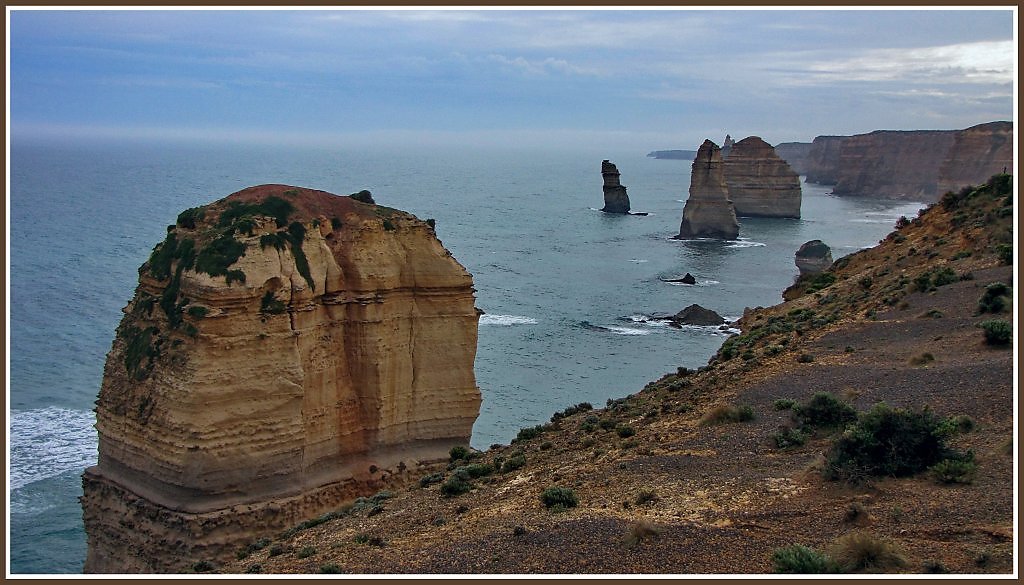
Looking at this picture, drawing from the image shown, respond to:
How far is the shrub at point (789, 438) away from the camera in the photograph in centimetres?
2017

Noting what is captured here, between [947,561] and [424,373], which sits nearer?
[947,561]

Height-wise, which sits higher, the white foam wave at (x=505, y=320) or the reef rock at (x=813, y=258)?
the reef rock at (x=813, y=258)

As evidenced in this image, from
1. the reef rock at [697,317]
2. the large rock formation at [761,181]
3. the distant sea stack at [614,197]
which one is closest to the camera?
the reef rock at [697,317]

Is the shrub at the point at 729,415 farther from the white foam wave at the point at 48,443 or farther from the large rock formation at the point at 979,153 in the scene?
the large rock formation at the point at 979,153

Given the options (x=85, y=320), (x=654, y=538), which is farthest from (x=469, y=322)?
(x=85, y=320)

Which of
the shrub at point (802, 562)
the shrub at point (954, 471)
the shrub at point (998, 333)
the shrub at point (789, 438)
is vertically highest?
the shrub at point (998, 333)

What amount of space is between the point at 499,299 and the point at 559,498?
2210 inches

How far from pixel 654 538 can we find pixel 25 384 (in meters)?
45.5

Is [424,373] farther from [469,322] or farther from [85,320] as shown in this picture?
[85,320]

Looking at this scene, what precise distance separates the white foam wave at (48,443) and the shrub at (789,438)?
29894mm

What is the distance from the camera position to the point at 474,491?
71.9ft

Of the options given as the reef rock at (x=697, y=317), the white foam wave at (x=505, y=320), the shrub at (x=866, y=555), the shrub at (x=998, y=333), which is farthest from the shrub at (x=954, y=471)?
the reef rock at (x=697, y=317)

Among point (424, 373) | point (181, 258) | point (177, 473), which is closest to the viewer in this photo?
point (177, 473)

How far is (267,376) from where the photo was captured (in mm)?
24547
